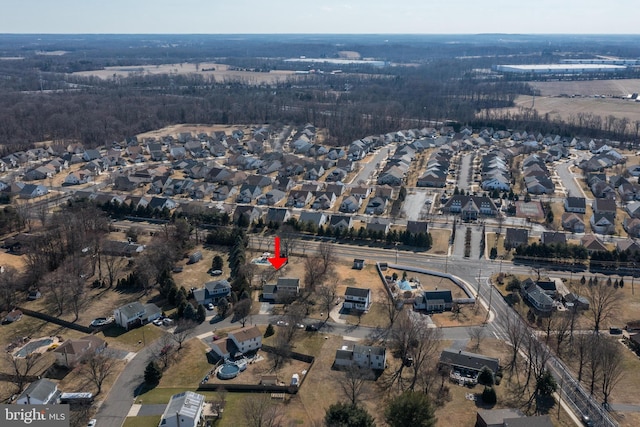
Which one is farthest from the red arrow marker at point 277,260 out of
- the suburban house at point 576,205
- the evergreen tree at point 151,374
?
the suburban house at point 576,205

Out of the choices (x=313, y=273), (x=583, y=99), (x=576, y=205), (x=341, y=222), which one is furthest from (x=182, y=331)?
(x=583, y=99)

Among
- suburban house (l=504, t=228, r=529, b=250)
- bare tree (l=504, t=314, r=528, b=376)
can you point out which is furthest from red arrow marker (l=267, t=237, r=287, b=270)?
suburban house (l=504, t=228, r=529, b=250)

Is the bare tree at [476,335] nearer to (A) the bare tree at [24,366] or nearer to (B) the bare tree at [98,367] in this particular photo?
(B) the bare tree at [98,367]

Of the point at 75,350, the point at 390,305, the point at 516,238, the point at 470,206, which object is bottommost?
the point at 390,305

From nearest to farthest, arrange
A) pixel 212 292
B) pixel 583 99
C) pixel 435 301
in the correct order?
pixel 435 301
pixel 212 292
pixel 583 99

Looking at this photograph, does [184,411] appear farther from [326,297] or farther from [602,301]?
[602,301]

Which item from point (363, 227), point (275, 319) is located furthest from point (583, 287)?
point (275, 319)

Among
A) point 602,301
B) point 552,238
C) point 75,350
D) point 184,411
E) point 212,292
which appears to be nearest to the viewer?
point 184,411

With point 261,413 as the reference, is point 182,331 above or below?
below
